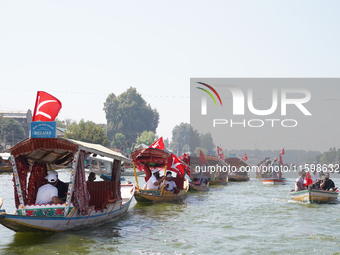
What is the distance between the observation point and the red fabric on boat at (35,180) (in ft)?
38.0

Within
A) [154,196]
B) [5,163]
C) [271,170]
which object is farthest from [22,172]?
[271,170]

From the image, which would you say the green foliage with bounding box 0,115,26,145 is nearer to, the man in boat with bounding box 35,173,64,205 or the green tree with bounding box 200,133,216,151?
the man in boat with bounding box 35,173,64,205

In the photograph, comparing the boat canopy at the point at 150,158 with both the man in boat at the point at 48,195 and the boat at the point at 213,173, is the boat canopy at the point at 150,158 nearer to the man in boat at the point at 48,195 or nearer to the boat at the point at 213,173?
the man in boat at the point at 48,195

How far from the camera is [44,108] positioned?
10438mm

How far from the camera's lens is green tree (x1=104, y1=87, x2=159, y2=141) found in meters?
119

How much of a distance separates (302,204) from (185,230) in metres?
9.50

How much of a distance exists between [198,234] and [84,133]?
57.5m

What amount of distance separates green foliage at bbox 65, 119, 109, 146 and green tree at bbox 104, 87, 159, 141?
4892 cm

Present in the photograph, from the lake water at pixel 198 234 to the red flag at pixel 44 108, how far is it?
3.39 m

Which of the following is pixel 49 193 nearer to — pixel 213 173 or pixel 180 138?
pixel 213 173

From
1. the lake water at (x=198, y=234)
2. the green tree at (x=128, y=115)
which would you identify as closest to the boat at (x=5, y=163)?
the lake water at (x=198, y=234)

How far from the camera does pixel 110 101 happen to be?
400 ft

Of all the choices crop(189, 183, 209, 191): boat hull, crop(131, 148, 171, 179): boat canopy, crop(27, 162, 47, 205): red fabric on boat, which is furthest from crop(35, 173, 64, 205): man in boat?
crop(189, 183, 209, 191): boat hull

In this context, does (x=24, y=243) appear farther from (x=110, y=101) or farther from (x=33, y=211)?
(x=110, y=101)
